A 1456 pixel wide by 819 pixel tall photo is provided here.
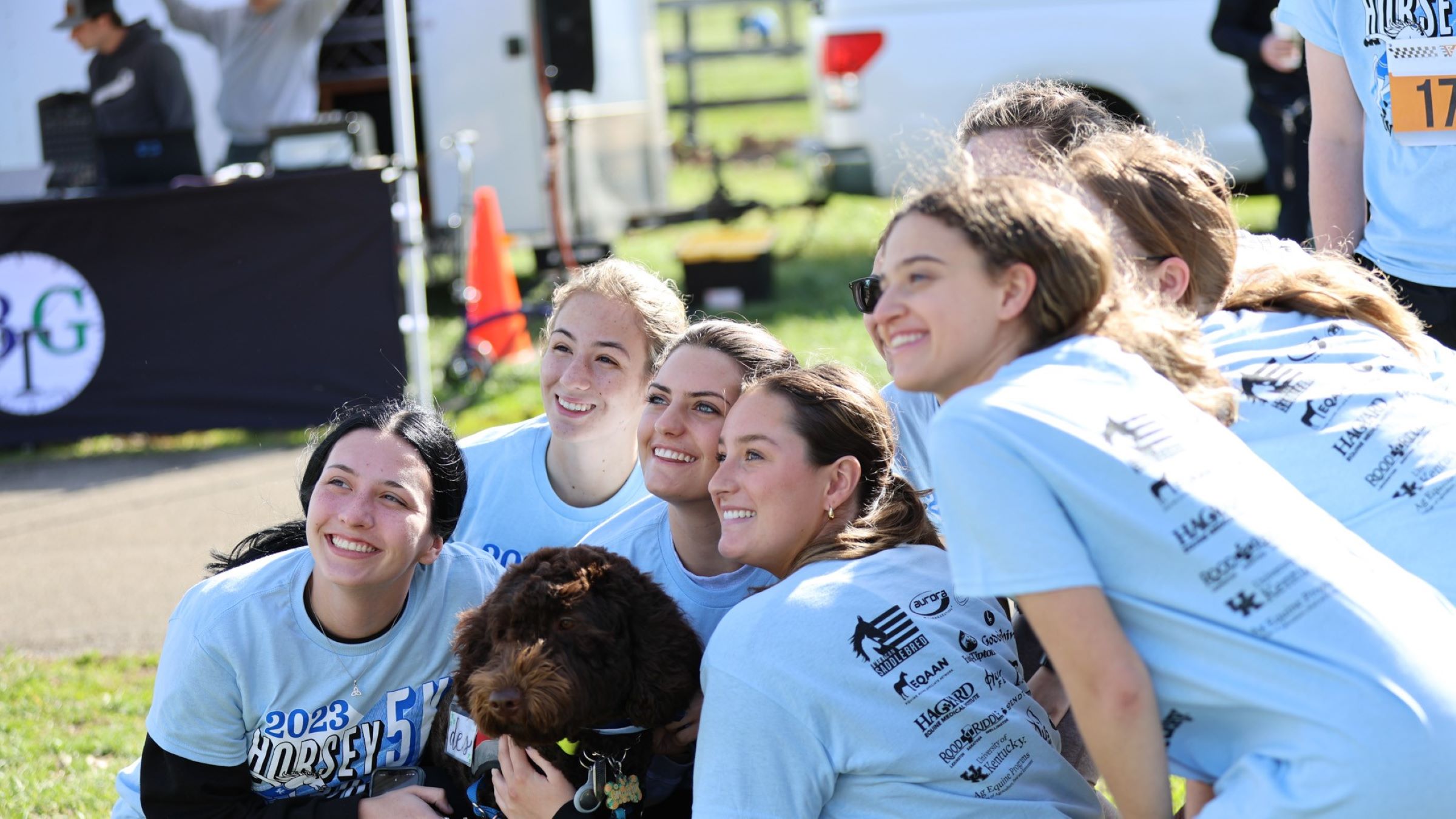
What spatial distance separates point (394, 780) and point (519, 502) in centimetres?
80

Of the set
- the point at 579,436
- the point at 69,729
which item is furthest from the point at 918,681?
the point at 69,729

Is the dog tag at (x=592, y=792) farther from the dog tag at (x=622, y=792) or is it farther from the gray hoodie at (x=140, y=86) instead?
the gray hoodie at (x=140, y=86)

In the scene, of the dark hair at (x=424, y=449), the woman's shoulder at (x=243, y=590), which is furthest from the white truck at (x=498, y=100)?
the woman's shoulder at (x=243, y=590)

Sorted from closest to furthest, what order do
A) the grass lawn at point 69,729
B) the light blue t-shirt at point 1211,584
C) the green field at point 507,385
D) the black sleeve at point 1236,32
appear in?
the light blue t-shirt at point 1211,584 < the grass lawn at point 69,729 < the green field at point 507,385 < the black sleeve at point 1236,32

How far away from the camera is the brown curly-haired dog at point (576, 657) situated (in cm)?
222

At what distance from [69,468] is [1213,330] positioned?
6.30 m

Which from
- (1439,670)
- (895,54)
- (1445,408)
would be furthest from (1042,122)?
(895,54)

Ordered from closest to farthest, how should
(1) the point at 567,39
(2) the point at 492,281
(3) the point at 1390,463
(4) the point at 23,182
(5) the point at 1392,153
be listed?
1. (3) the point at 1390,463
2. (5) the point at 1392,153
3. (4) the point at 23,182
4. (2) the point at 492,281
5. (1) the point at 567,39

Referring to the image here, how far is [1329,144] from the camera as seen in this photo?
3.38 m

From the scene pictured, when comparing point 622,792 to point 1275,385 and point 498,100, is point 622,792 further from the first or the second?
point 498,100

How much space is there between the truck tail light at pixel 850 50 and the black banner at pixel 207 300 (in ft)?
12.5

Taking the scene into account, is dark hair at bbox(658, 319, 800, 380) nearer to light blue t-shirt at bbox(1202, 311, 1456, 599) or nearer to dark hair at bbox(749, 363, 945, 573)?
dark hair at bbox(749, 363, 945, 573)

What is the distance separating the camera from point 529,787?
7.73 feet

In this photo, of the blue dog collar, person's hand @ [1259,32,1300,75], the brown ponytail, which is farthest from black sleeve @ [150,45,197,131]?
the brown ponytail
